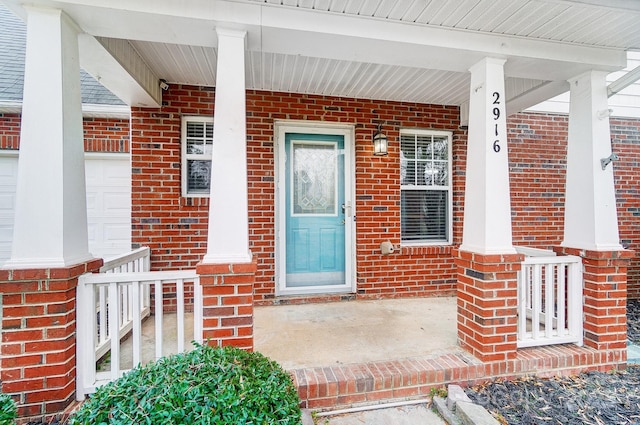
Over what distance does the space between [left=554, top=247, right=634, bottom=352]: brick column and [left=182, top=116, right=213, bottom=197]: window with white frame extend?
3850mm

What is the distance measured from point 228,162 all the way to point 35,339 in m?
1.55

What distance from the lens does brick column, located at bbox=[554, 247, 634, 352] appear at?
2.49 metres

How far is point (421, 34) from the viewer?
218 centimetres

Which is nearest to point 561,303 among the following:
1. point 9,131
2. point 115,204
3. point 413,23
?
point 413,23

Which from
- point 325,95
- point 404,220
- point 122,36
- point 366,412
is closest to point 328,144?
point 325,95

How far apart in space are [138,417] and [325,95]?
3468 millimetres

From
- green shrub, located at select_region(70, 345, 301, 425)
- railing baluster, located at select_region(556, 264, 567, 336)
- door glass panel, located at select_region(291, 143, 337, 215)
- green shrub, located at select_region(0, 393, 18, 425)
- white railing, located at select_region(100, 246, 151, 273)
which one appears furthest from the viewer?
door glass panel, located at select_region(291, 143, 337, 215)

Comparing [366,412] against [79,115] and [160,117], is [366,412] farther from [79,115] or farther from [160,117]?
[160,117]

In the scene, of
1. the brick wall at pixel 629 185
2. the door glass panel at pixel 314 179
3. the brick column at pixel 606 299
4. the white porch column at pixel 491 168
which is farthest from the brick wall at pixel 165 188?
the brick wall at pixel 629 185

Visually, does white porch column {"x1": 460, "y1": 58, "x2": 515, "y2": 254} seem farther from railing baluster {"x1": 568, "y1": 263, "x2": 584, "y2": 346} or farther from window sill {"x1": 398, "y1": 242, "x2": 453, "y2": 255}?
window sill {"x1": 398, "y1": 242, "x2": 453, "y2": 255}

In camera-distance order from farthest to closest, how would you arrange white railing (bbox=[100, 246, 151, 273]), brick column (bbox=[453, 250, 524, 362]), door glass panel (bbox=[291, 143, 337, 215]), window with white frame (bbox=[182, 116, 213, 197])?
door glass panel (bbox=[291, 143, 337, 215]) < window with white frame (bbox=[182, 116, 213, 197]) < white railing (bbox=[100, 246, 151, 273]) < brick column (bbox=[453, 250, 524, 362])

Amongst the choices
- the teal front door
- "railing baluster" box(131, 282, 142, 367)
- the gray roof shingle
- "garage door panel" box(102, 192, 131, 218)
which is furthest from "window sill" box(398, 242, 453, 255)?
the gray roof shingle

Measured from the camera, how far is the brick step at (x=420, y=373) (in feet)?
6.61

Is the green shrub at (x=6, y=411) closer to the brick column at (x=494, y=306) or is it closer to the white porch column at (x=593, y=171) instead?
the brick column at (x=494, y=306)
